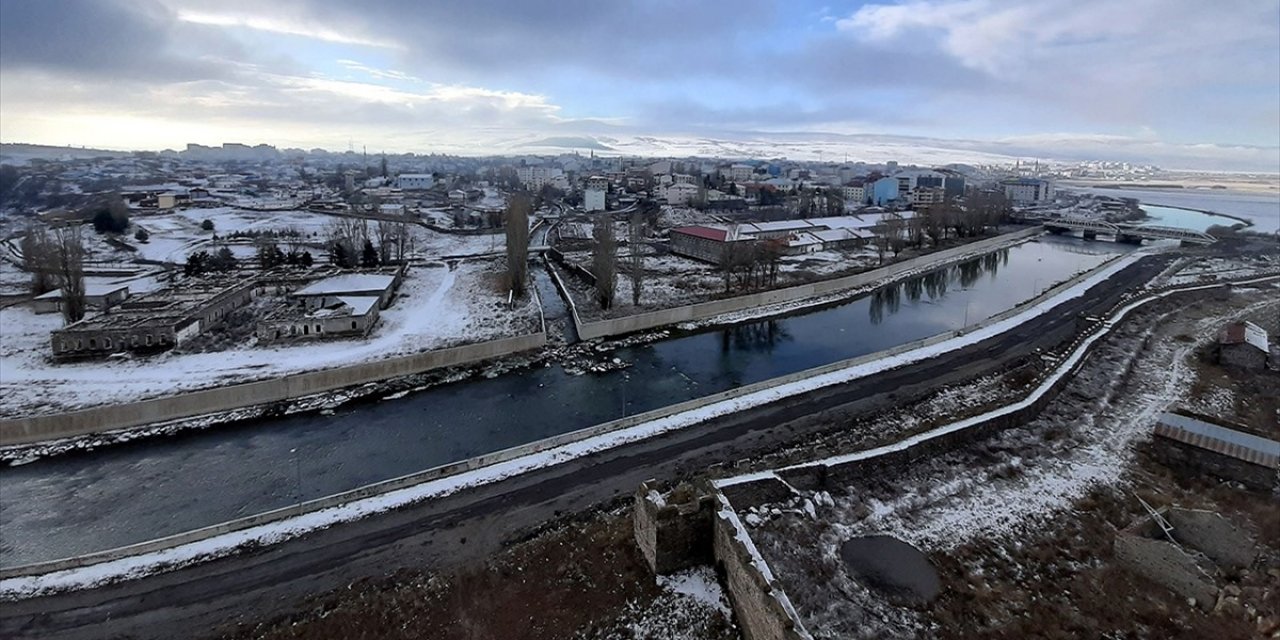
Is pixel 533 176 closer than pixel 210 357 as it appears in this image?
No

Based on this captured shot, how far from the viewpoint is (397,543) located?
9648 millimetres

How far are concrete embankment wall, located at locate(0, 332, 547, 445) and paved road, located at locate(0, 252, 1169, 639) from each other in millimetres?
7110

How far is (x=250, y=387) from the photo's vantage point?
15672 mm

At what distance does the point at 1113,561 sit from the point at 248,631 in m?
12.7

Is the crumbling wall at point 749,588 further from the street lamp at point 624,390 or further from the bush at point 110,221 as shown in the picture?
the bush at point 110,221

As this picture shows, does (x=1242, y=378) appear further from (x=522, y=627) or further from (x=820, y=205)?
(x=820, y=205)

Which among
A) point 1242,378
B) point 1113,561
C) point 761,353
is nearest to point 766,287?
point 761,353

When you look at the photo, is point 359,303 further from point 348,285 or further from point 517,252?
point 517,252

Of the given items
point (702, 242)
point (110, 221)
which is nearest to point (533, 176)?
point (110, 221)

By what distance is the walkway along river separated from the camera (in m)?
11.2

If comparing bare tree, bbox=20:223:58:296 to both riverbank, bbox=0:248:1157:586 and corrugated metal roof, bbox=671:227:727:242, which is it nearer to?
riverbank, bbox=0:248:1157:586

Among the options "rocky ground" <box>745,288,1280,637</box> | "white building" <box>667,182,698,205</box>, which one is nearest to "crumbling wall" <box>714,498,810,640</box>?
"rocky ground" <box>745,288,1280,637</box>

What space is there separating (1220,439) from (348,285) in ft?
90.6

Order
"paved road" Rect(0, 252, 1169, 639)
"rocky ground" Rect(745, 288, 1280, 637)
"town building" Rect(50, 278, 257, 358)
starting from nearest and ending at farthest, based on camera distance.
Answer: "rocky ground" Rect(745, 288, 1280, 637), "paved road" Rect(0, 252, 1169, 639), "town building" Rect(50, 278, 257, 358)
